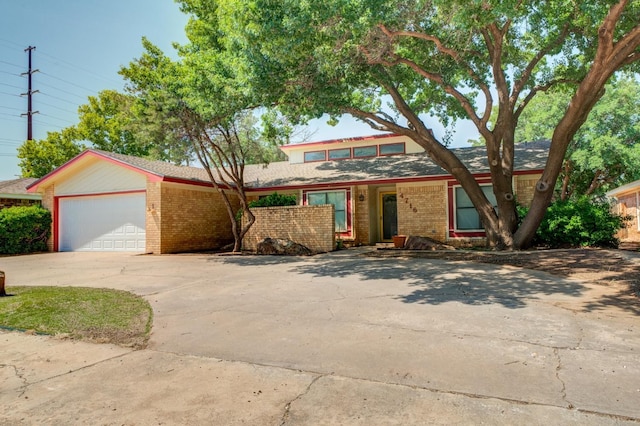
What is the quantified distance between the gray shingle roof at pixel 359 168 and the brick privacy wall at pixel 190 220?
0.74 metres

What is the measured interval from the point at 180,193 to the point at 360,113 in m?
8.28

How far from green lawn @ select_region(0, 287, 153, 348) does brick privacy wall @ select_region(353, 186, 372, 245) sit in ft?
36.8

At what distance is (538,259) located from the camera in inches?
391

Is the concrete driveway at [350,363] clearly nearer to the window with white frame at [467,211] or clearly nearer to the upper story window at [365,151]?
the window with white frame at [467,211]

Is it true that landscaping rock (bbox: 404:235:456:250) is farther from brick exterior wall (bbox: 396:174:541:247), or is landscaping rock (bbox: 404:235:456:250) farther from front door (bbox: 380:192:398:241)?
front door (bbox: 380:192:398:241)

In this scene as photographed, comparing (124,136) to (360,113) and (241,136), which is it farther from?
(360,113)

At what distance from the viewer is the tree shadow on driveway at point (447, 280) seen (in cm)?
628

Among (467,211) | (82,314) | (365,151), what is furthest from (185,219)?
(467,211)

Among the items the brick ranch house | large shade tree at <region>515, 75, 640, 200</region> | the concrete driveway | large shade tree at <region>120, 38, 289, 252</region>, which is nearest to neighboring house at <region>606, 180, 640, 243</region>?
large shade tree at <region>515, 75, 640, 200</region>

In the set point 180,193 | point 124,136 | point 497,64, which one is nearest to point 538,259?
point 497,64

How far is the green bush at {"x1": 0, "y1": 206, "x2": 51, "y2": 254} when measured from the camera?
15.9 metres

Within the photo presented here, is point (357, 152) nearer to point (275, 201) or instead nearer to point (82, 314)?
point (275, 201)

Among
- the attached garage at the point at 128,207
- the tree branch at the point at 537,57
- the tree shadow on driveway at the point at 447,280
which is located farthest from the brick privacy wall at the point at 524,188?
the attached garage at the point at 128,207

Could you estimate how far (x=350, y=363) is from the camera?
3629 mm
